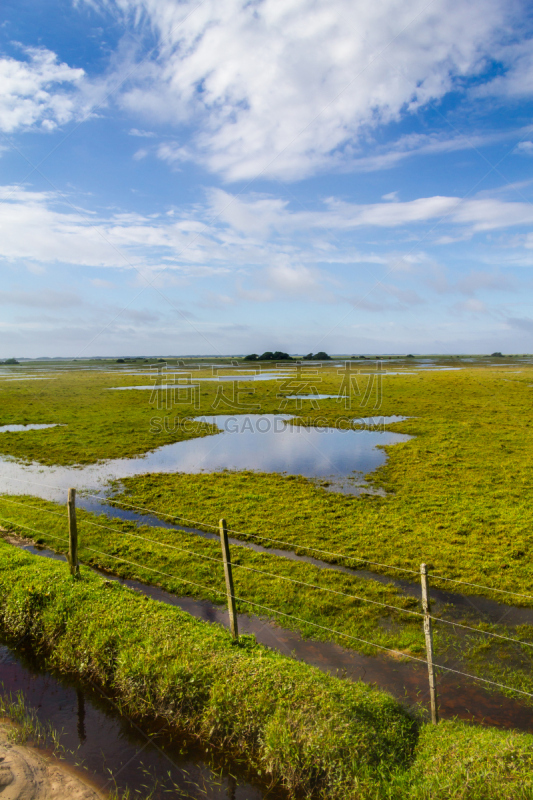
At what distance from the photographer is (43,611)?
8148 millimetres

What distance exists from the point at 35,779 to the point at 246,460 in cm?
1706

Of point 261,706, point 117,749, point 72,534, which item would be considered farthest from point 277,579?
point 117,749

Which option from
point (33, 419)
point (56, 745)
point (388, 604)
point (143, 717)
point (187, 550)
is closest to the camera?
point (56, 745)

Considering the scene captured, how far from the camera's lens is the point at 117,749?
5.88 metres

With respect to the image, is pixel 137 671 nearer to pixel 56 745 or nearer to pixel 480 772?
pixel 56 745

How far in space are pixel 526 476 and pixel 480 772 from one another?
1589 centimetres

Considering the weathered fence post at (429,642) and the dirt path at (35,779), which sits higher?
the weathered fence post at (429,642)

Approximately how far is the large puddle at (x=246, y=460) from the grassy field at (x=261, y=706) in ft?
30.0

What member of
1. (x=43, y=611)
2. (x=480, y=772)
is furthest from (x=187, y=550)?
(x=480, y=772)

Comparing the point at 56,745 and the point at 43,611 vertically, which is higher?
the point at 43,611

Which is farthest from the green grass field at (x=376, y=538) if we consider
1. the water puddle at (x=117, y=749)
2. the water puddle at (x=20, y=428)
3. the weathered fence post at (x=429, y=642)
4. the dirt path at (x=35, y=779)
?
the dirt path at (x=35, y=779)

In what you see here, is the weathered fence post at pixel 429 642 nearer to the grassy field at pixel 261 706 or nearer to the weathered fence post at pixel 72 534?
the grassy field at pixel 261 706

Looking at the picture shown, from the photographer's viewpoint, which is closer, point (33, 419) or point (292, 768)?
point (292, 768)

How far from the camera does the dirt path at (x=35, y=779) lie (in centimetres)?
511
